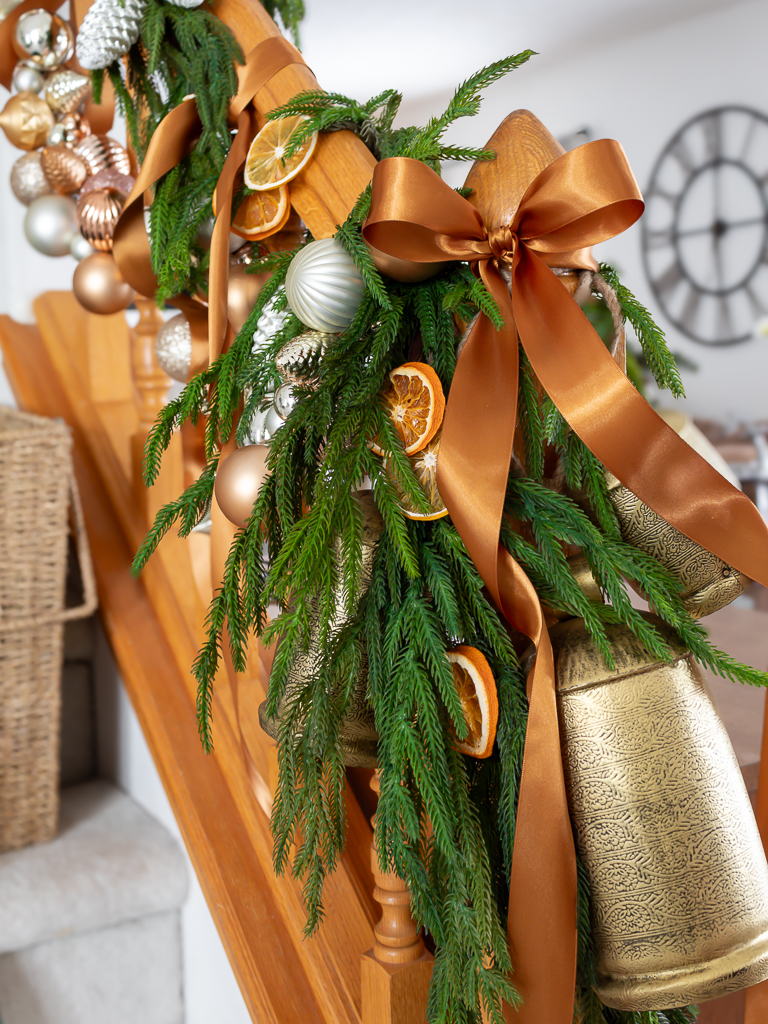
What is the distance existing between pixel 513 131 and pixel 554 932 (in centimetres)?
42

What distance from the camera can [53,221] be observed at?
2.90ft

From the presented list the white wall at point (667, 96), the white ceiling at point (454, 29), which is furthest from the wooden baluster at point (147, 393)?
the white wall at point (667, 96)

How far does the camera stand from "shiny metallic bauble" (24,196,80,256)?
2.90ft

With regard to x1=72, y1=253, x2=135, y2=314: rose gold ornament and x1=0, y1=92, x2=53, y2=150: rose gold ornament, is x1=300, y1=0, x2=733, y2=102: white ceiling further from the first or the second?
x1=72, y1=253, x2=135, y2=314: rose gold ornament

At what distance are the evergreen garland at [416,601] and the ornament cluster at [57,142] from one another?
0.40 m

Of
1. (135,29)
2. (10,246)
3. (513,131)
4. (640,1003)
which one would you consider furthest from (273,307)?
(10,246)

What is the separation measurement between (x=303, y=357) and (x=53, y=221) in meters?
0.56

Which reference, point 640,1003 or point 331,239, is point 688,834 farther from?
point 331,239

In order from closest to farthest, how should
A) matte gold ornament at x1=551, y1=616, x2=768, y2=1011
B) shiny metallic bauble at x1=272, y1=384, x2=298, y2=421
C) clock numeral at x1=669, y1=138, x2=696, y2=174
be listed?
matte gold ornament at x1=551, y1=616, x2=768, y2=1011 → shiny metallic bauble at x1=272, y1=384, x2=298, y2=421 → clock numeral at x1=669, y1=138, x2=696, y2=174

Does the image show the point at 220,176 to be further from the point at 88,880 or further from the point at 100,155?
the point at 88,880

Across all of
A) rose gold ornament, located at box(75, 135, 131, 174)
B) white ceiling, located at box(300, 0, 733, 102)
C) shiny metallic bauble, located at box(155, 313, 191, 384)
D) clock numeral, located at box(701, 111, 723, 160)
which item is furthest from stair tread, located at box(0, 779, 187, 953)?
clock numeral, located at box(701, 111, 723, 160)

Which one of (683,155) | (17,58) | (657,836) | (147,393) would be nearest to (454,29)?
(683,155)

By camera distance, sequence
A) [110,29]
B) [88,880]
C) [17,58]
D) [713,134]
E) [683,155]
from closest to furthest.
Answer: [110,29]
[88,880]
[17,58]
[713,134]
[683,155]

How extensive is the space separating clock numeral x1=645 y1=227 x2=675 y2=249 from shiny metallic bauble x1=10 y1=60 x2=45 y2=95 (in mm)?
5024
